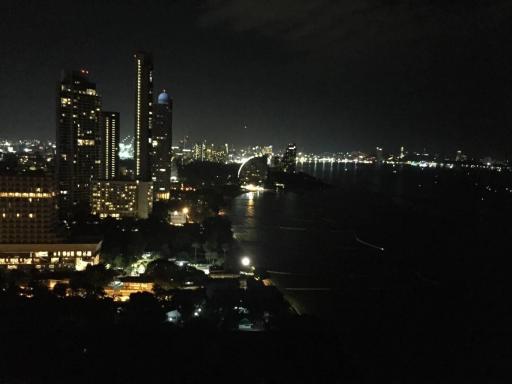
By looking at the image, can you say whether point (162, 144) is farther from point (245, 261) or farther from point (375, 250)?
point (245, 261)

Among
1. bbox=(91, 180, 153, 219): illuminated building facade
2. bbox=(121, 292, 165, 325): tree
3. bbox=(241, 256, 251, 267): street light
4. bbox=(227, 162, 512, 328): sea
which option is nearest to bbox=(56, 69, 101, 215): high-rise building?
bbox=(91, 180, 153, 219): illuminated building facade

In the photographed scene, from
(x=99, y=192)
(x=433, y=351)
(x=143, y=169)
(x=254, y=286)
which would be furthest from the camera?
(x=143, y=169)

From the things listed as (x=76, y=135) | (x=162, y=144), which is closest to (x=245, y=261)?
(x=76, y=135)

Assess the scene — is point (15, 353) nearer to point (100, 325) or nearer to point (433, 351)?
point (100, 325)

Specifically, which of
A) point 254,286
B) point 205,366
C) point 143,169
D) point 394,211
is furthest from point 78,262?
point 394,211

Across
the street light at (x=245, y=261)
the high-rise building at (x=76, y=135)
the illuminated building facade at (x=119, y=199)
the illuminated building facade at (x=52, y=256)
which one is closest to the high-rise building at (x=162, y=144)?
the high-rise building at (x=76, y=135)

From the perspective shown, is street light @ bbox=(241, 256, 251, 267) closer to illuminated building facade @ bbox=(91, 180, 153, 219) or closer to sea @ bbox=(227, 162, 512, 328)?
sea @ bbox=(227, 162, 512, 328)

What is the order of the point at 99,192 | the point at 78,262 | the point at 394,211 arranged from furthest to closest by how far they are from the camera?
the point at 394,211
the point at 99,192
the point at 78,262
